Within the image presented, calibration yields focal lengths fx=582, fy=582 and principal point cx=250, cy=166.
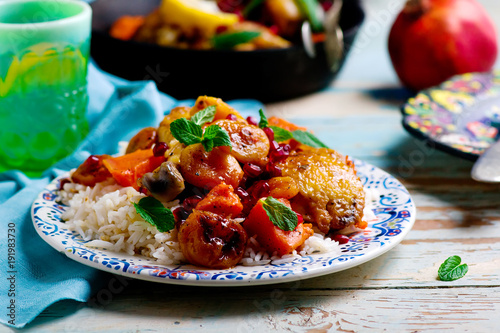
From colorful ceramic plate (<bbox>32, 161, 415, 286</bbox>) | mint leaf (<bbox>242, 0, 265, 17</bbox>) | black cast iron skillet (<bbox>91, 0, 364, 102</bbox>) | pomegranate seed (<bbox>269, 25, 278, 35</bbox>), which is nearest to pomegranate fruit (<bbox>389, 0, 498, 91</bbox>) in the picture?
black cast iron skillet (<bbox>91, 0, 364, 102</bbox>)

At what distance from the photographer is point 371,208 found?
2.36 m

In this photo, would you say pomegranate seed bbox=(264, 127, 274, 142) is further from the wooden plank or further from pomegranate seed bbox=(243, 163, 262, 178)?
the wooden plank

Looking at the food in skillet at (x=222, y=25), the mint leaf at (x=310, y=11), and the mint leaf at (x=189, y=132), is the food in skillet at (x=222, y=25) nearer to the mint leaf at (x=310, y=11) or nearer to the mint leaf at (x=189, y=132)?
the mint leaf at (x=310, y=11)

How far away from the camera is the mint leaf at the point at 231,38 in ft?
12.6

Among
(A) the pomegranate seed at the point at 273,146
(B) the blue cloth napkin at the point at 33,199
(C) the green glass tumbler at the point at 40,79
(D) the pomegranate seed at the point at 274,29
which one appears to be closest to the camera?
(B) the blue cloth napkin at the point at 33,199

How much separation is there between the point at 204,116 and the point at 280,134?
1.11 ft

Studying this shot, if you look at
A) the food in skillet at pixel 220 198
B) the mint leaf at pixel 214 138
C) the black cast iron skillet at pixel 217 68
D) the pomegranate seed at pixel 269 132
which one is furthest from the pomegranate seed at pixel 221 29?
the mint leaf at pixel 214 138

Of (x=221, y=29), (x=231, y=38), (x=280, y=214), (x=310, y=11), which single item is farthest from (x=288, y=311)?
(x=310, y=11)

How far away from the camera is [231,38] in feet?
12.6

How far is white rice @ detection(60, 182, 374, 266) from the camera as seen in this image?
1.95 meters

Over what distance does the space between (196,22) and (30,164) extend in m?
1.55

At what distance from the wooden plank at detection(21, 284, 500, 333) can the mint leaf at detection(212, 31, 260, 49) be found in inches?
88.0

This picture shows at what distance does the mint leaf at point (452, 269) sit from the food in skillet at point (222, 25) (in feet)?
7.28

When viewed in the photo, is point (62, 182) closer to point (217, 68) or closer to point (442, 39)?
point (217, 68)
